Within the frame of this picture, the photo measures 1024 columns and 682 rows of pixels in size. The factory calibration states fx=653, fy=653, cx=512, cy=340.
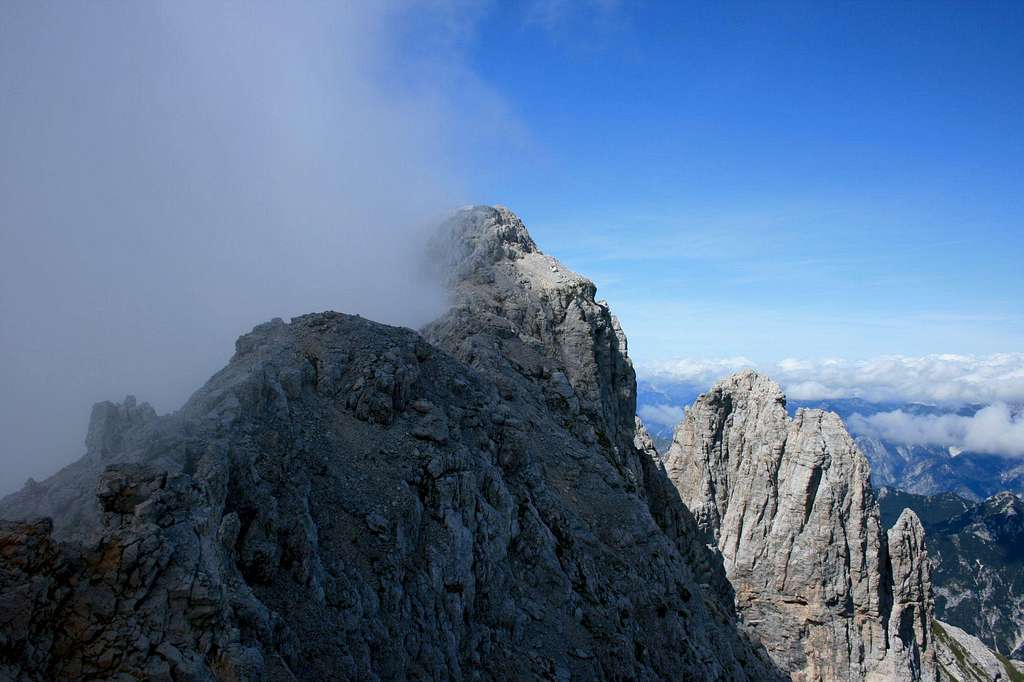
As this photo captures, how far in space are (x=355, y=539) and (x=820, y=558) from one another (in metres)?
98.3

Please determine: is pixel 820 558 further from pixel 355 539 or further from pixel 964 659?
pixel 964 659

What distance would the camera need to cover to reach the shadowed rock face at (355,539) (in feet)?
54.1

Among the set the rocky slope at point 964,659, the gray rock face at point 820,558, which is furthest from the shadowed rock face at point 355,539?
the rocky slope at point 964,659

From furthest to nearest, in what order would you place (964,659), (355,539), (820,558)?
(964,659), (820,558), (355,539)

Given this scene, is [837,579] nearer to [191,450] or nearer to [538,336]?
[538,336]

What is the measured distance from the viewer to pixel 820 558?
103 meters

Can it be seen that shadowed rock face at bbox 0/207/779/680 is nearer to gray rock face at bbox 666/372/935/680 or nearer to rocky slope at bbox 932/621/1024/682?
gray rock face at bbox 666/372/935/680

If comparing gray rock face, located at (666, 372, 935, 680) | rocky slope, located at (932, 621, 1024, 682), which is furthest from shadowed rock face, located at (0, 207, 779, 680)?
rocky slope, located at (932, 621, 1024, 682)

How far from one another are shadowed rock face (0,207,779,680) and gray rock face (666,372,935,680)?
62429 mm

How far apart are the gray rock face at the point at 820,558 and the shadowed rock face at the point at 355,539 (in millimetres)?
62429

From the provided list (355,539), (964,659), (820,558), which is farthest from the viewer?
(964,659)

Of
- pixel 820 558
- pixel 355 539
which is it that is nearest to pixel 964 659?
pixel 820 558

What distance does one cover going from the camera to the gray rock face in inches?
3962

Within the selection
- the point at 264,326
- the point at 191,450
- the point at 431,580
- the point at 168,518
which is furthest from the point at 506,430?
the point at 168,518
